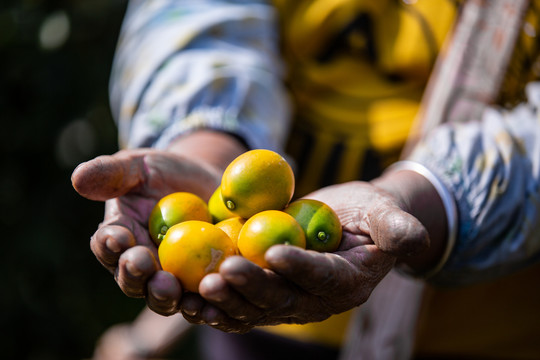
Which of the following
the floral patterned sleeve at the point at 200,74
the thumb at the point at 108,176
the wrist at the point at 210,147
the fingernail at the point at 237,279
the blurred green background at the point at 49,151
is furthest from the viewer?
the blurred green background at the point at 49,151

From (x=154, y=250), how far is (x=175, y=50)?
78cm

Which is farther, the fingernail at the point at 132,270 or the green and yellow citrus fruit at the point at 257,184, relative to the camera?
the green and yellow citrus fruit at the point at 257,184

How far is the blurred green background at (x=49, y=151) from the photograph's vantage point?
297 centimetres

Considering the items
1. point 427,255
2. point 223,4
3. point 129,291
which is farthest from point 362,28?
point 129,291

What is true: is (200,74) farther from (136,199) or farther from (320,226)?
(320,226)

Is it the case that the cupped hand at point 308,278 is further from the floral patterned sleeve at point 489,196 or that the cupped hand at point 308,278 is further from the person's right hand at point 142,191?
the floral patterned sleeve at point 489,196

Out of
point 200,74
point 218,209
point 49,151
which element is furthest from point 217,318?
point 49,151

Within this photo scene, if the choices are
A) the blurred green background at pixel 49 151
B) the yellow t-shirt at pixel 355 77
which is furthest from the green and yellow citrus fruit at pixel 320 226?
the blurred green background at pixel 49 151

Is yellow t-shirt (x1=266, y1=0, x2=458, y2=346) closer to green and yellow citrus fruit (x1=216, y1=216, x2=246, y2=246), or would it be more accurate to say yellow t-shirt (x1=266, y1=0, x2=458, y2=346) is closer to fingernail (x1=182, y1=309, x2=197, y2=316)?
green and yellow citrus fruit (x1=216, y1=216, x2=246, y2=246)

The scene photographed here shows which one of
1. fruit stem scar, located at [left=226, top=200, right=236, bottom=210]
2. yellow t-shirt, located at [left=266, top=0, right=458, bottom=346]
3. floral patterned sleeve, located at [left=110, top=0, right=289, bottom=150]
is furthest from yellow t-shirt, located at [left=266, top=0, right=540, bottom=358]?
fruit stem scar, located at [left=226, top=200, right=236, bottom=210]

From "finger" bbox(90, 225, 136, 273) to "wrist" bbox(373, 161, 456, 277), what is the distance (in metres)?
0.60

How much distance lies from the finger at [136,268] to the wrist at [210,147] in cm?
50

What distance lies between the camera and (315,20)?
1850mm

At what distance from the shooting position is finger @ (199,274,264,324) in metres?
1.04
